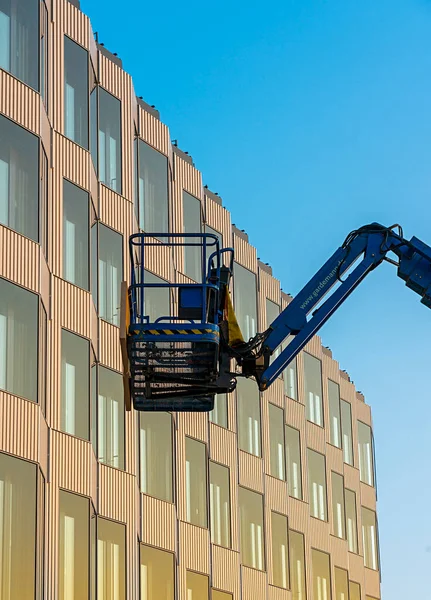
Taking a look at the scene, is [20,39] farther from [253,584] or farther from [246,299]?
[253,584]

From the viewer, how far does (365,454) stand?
255 ft

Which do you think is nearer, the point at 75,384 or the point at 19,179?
the point at 19,179

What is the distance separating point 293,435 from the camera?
6556 cm

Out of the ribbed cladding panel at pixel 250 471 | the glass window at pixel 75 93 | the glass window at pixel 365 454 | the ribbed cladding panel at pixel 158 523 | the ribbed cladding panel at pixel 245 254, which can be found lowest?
the ribbed cladding panel at pixel 158 523

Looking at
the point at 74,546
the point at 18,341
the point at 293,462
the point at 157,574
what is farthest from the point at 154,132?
the point at 293,462

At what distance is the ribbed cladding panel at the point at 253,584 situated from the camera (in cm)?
5659

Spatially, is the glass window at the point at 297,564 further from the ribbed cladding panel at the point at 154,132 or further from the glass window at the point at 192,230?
the ribbed cladding panel at the point at 154,132

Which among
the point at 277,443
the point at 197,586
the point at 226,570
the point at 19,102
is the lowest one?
the point at 197,586

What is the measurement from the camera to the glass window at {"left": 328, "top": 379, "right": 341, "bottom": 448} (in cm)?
7206

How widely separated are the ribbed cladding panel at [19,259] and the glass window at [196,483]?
15541 mm

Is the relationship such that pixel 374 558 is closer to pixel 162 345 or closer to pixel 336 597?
pixel 336 597

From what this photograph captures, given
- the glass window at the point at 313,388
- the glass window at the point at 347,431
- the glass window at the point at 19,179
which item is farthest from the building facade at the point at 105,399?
the glass window at the point at 347,431

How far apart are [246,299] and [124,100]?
15.2 meters

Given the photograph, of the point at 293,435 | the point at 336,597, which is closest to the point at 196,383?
the point at 293,435
